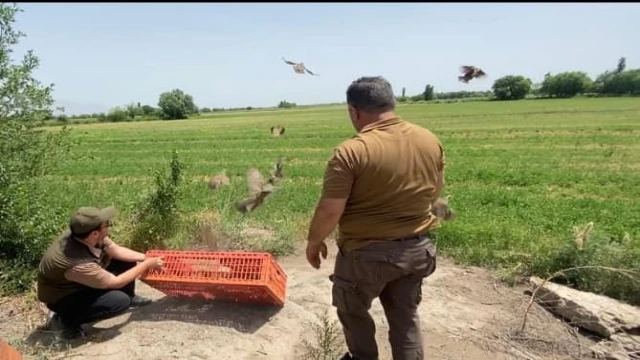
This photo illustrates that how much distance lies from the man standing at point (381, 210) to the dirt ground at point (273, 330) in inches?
37.5

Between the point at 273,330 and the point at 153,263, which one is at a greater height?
the point at 153,263

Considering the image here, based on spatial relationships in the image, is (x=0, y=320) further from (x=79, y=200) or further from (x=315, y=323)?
(x=79, y=200)

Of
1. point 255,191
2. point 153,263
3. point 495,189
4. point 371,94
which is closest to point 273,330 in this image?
point 153,263

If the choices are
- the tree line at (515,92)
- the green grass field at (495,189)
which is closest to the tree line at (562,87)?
the tree line at (515,92)

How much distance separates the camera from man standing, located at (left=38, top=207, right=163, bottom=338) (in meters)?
3.51

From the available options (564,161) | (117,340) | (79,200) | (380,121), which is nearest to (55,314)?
(117,340)

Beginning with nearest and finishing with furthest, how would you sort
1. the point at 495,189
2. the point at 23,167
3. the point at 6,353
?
the point at 6,353 < the point at 23,167 < the point at 495,189

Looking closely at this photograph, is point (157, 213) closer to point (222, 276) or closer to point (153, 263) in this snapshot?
point (153, 263)

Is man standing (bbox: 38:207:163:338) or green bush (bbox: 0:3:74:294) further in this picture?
green bush (bbox: 0:3:74:294)

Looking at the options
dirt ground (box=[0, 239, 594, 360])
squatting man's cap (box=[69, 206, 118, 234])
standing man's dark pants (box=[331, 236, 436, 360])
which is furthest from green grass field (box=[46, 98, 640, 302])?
standing man's dark pants (box=[331, 236, 436, 360])

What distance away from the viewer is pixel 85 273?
3506 mm

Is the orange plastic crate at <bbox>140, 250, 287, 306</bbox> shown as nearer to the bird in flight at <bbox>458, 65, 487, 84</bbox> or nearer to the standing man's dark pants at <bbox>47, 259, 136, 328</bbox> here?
the standing man's dark pants at <bbox>47, 259, 136, 328</bbox>

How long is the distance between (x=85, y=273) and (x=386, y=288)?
7.43 ft

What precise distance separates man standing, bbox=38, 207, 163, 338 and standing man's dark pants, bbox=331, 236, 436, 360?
1.76 m
